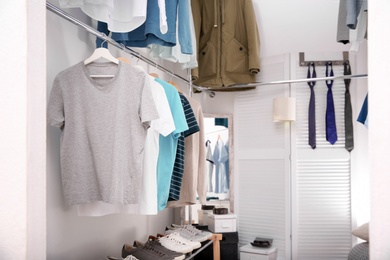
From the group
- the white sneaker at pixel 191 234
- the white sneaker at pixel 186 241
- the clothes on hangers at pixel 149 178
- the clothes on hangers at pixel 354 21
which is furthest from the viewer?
the white sneaker at pixel 191 234

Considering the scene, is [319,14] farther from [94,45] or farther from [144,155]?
[144,155]

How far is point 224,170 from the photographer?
4.04 m

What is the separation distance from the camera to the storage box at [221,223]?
11.7 ft

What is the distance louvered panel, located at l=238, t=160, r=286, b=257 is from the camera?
382 centimetres

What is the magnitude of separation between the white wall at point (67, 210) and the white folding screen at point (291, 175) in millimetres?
1641

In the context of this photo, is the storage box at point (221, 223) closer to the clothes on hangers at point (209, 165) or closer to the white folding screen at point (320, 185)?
the clothes on hangers at point (209, 165)

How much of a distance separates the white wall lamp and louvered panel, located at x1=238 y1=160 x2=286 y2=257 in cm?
45

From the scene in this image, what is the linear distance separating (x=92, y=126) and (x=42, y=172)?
2.77 feet

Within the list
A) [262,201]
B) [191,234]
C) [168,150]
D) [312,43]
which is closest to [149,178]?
[168,150]

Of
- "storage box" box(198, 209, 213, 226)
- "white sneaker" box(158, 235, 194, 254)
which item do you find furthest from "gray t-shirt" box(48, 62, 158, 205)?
"storage box" box(198, 209, 213, 226)

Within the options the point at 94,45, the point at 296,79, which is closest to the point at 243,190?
the point at 296,79

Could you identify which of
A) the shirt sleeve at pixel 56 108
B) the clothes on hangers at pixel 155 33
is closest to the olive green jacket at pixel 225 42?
the clothes on hangers at pixel 155 33

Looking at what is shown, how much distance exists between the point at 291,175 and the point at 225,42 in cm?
146

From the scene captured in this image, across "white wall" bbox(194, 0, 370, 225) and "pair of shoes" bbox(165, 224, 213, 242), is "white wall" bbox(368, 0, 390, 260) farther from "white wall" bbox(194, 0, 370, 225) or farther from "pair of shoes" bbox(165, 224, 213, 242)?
"white wall" bbox(194, 0, 370, 225)
